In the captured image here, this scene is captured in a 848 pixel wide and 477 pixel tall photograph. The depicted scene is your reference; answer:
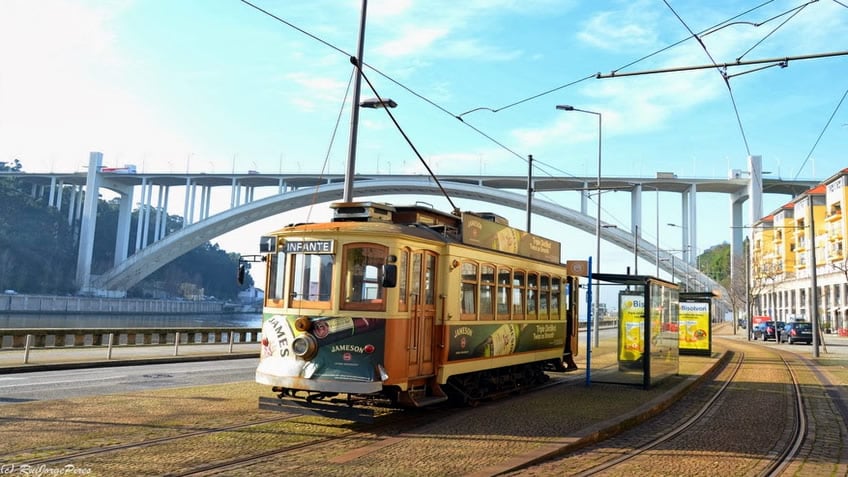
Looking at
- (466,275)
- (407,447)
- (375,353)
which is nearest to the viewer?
(407,447)

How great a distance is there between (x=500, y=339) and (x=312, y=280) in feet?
12.9

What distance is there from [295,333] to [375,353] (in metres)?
1.14

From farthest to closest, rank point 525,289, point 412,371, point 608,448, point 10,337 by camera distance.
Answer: point 10,337 → point 525,289 → point 412,371 → point 608,448

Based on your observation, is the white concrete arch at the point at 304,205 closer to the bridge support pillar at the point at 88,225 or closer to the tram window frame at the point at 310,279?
the bridge support pillar at the point at 88,225

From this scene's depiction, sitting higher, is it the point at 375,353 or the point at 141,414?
the point at 375,353

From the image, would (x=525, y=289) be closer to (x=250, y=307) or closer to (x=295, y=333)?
(x=295, y=333)

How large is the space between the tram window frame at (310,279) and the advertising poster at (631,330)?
8.64m

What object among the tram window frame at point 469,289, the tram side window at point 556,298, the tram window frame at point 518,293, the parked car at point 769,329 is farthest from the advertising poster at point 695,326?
the parked car at point 769,329

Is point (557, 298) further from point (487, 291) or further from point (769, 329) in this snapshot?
point (769, 329)

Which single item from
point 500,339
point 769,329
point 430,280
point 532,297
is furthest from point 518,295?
point 769,329

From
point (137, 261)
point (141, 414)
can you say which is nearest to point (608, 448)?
point (141, 414)

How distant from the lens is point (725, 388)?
14727mm

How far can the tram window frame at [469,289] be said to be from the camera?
1045cm

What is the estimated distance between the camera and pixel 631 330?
15539 mm
